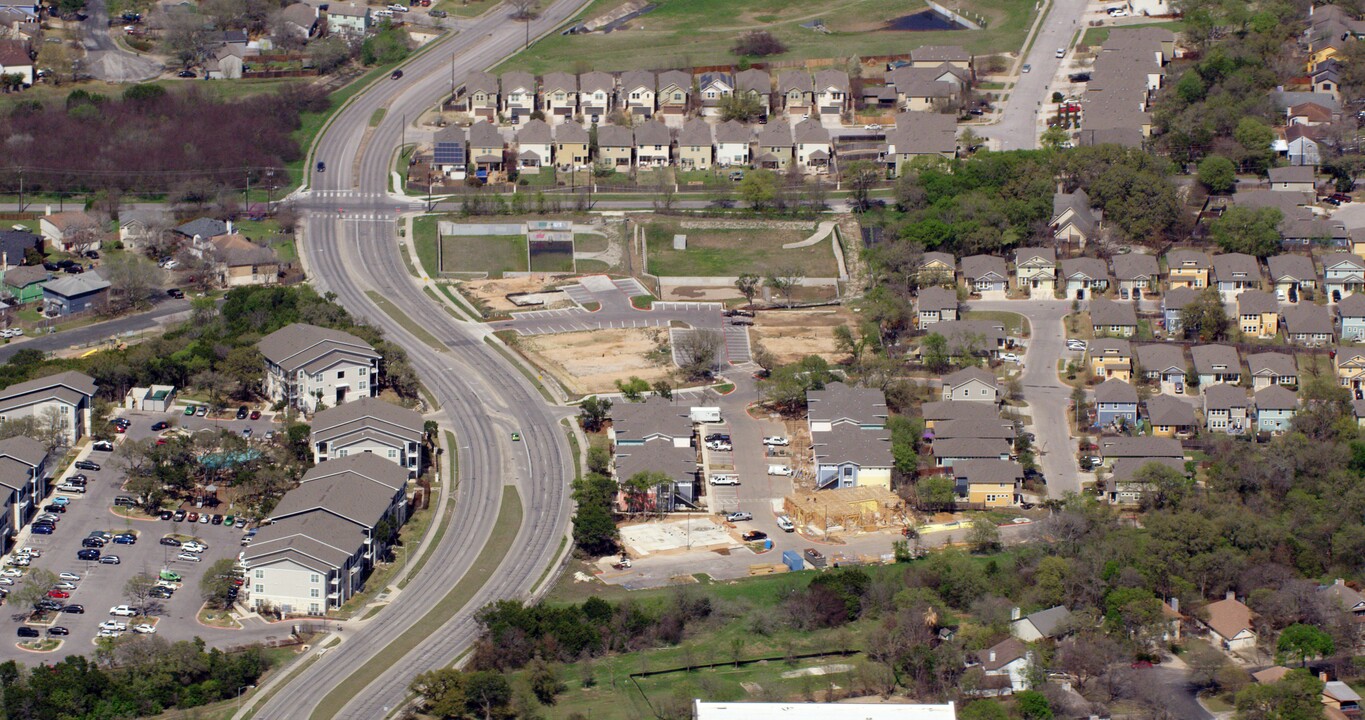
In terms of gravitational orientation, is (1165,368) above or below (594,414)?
above

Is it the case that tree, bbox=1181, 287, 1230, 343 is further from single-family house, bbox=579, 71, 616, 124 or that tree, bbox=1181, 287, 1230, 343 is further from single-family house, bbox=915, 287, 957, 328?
single-family house, bbox=579, 71, 616, 124

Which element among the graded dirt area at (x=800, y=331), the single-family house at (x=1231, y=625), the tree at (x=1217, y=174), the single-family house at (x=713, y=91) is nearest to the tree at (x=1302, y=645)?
the single-family house at (x=1231, y=625)

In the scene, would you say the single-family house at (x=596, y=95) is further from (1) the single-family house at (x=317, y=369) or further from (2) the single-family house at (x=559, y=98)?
(1) the single-family house at (x=317, y=369)

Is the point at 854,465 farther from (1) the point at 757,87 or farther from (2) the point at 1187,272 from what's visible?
(1) the point at 757,87

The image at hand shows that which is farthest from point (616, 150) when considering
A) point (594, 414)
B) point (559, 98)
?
point (594, 414)

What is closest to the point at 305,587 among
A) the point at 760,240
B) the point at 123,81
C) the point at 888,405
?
the point at 888,405
